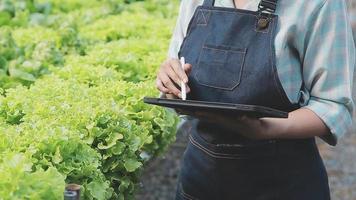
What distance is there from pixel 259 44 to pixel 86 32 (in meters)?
3.13

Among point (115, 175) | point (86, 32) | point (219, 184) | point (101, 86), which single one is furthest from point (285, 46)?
point (86, 32)

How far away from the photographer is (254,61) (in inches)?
99.5

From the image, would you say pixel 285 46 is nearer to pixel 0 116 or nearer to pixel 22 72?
pixel 0 116

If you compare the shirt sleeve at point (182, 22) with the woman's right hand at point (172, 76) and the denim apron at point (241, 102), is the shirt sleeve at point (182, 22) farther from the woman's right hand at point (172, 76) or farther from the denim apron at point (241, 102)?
the woman's right hand at point (172, 76)

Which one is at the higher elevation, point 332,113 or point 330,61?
point 330,61

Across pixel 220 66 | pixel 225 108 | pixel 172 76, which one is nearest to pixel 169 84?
pixel 172 76

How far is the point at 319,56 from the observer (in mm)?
2463

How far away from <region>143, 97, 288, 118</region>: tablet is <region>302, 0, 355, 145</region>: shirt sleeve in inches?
12.4

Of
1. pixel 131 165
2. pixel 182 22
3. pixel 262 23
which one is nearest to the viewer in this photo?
pixel 262 23

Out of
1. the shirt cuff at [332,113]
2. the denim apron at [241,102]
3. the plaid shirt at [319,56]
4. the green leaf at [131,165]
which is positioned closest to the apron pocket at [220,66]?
the denim apron at [241,102]

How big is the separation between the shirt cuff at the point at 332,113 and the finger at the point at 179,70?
399 millimetres

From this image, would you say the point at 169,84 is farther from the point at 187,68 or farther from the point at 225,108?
the point at 225,108

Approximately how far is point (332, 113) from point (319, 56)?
184mm

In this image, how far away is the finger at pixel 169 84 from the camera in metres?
2.55
